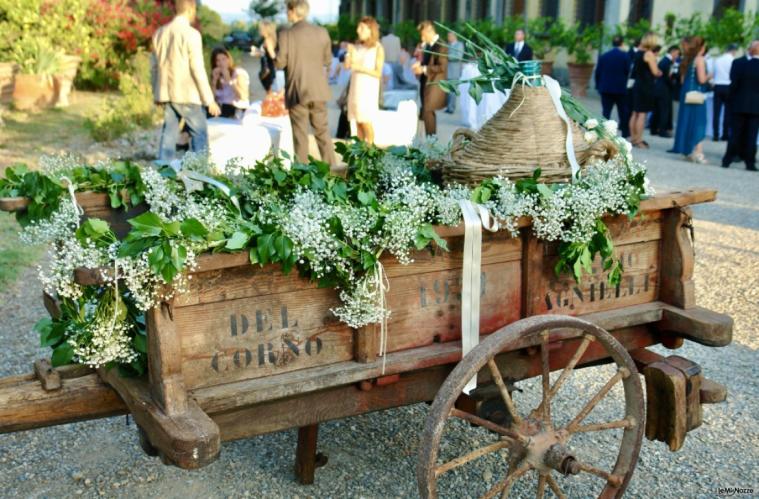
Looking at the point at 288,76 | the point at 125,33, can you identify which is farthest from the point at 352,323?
the point at 125,33

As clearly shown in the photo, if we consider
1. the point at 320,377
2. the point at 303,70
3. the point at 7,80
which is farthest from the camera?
the point at 7,80

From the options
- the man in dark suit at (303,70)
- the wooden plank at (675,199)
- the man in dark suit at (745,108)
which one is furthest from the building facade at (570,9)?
the wooden plank at (675,199)

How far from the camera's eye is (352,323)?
245 cm

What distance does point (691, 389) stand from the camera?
2.94 m

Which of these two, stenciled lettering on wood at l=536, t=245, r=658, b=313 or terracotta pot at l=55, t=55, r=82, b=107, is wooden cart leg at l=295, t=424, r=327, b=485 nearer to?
stenciled lettering on wood at l=536, t=245, r=658, b=313

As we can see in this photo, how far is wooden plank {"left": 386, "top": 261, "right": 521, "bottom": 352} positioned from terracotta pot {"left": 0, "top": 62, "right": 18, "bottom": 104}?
14156 millimetres

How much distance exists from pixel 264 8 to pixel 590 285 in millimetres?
61081

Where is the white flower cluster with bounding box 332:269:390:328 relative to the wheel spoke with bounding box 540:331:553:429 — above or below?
above

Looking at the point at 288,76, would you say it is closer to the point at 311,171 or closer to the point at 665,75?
the point at 311,171

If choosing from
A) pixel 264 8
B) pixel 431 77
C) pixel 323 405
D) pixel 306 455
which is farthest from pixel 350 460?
pixel 264 8

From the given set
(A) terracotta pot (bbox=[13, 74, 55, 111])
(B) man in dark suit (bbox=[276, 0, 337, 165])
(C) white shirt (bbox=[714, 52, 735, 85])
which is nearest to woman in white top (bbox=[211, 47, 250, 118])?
(B) man in dark suit (bbox=[276, 0, 337, 165])

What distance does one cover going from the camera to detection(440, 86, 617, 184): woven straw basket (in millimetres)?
2967

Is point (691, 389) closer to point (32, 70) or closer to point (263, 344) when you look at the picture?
point (263, 344)

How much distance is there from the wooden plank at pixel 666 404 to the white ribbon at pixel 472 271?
71 cm
